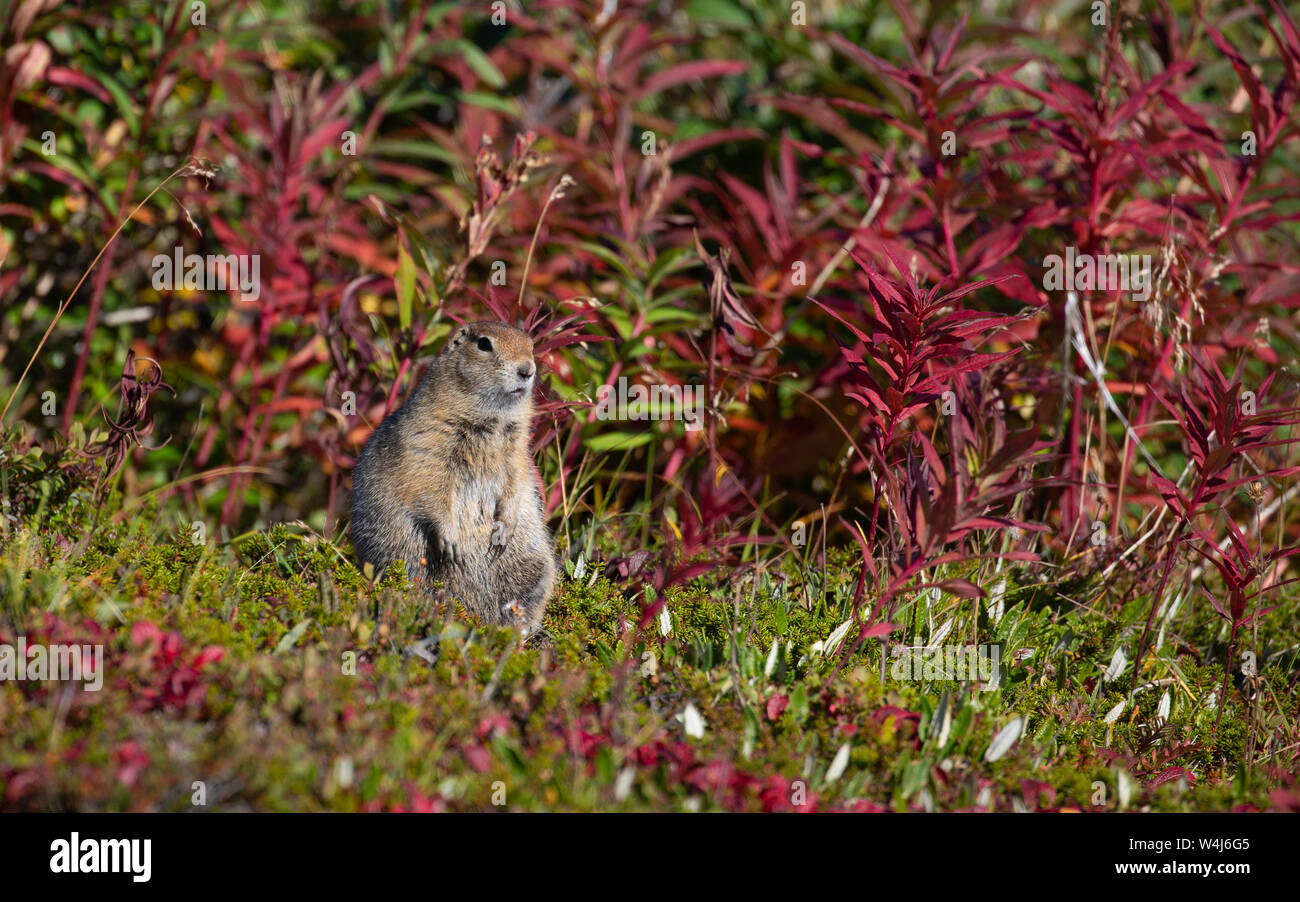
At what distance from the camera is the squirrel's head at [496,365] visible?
144 inches

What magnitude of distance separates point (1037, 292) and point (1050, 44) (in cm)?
211

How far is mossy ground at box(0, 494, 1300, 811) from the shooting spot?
2.54 metres

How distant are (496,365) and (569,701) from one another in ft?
4.12

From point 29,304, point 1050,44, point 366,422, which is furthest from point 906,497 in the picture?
point 29,304

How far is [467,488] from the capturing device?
3.79m

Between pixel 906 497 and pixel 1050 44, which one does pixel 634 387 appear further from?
pixel 1050 44

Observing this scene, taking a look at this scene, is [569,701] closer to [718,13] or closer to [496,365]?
[496,365]

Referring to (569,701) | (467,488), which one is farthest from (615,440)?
(569,701)

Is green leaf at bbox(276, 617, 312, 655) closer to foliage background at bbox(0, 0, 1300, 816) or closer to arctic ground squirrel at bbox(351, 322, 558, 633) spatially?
arctic ground squirrel at bbox(351, 322, 558, 633)

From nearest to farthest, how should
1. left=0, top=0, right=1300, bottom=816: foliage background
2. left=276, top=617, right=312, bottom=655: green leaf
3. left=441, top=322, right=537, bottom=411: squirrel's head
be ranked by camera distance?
1. left=276, top=617, right=312, bottom=655: green leaf
2. left=441, top=322, right=537, bottom=411: squirrel's head
3. left=0, top=0, right=1300, bottom=816: foliage background

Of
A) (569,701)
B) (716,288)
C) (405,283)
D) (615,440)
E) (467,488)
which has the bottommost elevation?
(569,701)

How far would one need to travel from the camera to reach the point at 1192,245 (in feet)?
15.5

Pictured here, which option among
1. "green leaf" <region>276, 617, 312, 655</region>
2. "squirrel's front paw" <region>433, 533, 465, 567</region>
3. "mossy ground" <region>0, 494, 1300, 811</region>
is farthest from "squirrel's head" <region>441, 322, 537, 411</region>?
"green leaf" <region>276, 617, 312, 655</region>

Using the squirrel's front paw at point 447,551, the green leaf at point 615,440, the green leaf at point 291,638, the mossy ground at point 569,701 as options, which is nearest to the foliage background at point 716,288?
the green leaf at point 615,440
